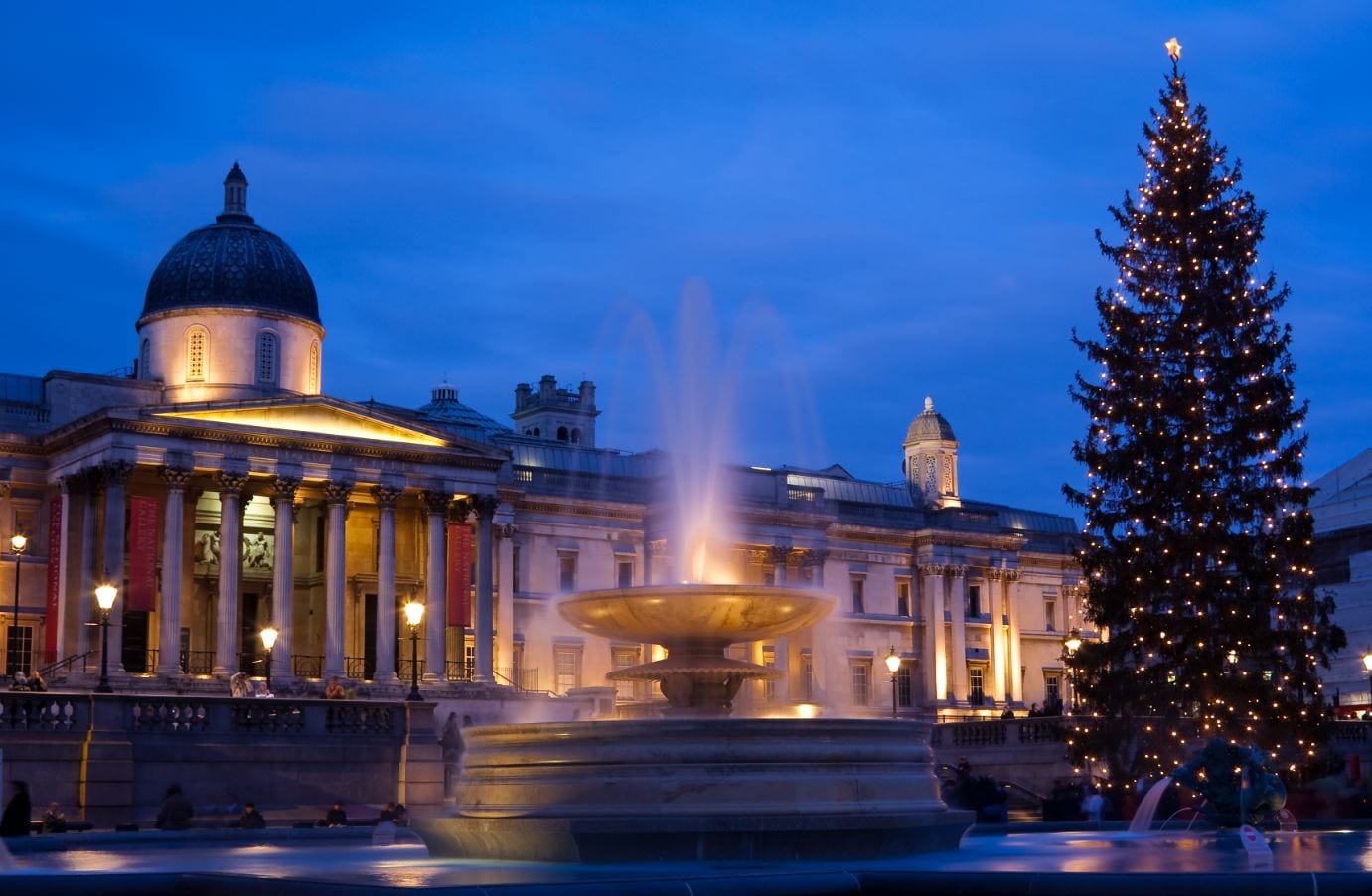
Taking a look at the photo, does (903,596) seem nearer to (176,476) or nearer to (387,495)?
(387,495)

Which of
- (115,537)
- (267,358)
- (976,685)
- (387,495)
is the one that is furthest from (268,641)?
(976,685)

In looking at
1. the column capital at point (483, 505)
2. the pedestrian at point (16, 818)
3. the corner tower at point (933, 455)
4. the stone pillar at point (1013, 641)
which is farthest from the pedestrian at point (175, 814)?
the corner tower at point (933, 455)

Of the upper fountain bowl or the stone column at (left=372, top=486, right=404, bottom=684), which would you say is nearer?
the upper fountain bowl

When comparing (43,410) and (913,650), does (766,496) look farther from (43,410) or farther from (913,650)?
(43,410)

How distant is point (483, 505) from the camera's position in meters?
60.2

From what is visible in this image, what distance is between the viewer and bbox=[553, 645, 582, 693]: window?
6794 centimetres

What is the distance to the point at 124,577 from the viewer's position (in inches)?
2085

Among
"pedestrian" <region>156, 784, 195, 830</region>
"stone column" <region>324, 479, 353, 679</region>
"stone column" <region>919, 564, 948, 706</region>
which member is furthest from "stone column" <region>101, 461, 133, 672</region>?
"stone column" <region>919, 564, 948, 706</region>

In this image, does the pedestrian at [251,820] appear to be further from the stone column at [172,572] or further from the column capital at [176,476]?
the column capital at [176,476]

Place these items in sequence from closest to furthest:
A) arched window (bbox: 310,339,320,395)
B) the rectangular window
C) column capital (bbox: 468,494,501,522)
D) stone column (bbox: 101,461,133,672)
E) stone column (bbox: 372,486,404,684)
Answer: stone column (bbox: 101,461,133,672)
stone column (bbox: 372,486,404,684)
column capital (bbox: 468,494,501,522)
arched window (bbox: 310,339,320,395)
the rectangular window

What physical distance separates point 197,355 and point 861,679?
32040 mm

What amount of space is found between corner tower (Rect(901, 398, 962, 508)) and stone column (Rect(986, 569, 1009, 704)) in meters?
8.44

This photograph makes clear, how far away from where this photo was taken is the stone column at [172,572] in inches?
2120

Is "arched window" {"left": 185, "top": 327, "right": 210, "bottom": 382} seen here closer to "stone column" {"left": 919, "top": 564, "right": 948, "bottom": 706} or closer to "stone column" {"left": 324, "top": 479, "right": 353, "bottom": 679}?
"stone column" {"left": 324, "top": 479, "right": 353, "bottom": 679}
